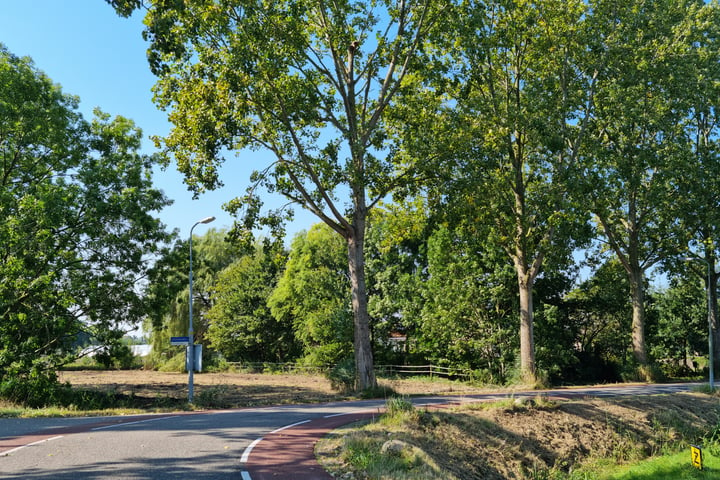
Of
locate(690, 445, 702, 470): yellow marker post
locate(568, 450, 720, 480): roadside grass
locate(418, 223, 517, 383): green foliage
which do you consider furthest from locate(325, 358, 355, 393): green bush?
locate(690, 445, 702, 470): yellow marker post

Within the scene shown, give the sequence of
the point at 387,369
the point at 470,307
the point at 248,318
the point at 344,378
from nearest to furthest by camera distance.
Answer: the point at 344,378 → the point at 470,307 → the point at 387,369 → the point at 248,318

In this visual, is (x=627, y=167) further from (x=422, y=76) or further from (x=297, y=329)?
(x=297, y=329)

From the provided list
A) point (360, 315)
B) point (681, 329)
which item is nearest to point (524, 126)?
point (360, 315)

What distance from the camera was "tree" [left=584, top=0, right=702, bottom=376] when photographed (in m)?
25.4

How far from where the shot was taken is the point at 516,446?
1308 centimetres

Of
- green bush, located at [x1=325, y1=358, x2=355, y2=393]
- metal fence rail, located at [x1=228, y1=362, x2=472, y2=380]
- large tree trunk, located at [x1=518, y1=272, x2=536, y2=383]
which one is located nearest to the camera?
green bush, located at [x1=325, y1=358, x2=355, y2=393]

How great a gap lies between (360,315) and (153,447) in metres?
12.4

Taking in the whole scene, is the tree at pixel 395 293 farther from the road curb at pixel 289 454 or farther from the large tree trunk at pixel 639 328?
the road curb at pixel 289 454

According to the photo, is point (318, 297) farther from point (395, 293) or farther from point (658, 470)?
point (658, 470)

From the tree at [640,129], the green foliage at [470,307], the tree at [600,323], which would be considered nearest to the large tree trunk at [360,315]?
the tree at [640,129]

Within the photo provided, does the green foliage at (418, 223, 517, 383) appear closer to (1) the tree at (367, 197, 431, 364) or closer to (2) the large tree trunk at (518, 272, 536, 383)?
(1) the tree at (367, 197, 431, 364)

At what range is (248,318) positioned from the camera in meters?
50.3

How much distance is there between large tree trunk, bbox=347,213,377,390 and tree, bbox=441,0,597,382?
13.4ft

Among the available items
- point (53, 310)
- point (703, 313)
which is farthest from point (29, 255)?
point (703, 313)
